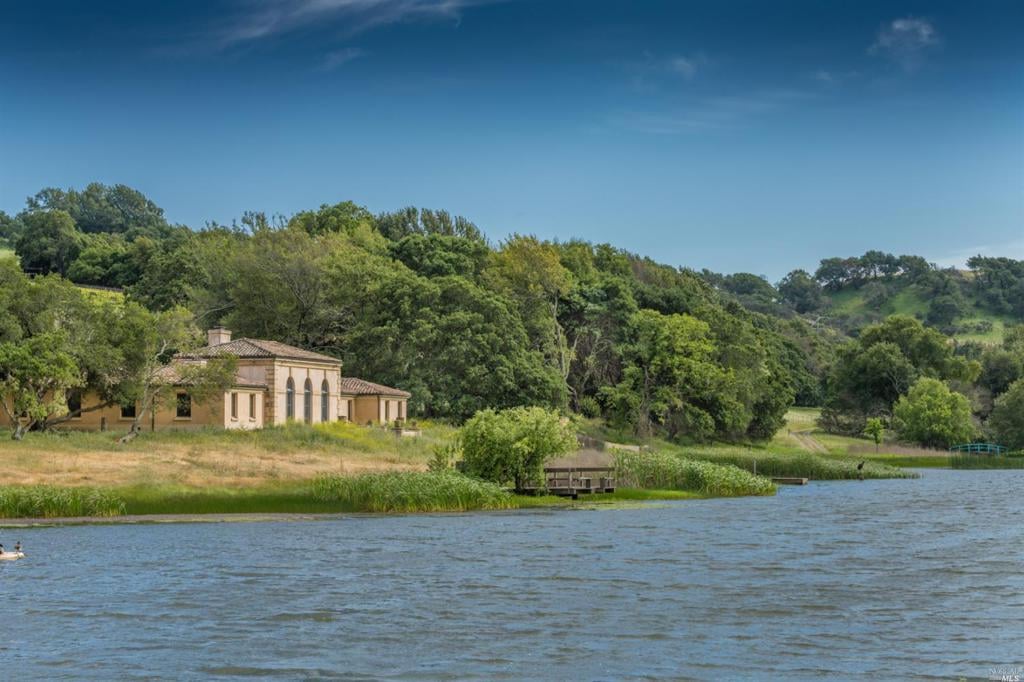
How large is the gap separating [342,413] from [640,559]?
48634 mm

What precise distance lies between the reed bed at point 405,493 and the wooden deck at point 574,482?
4309 millimetres

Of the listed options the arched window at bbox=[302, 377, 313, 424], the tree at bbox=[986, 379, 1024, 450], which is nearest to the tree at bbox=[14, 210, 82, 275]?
the arched window at bbox=[302, 377, 313, 424]

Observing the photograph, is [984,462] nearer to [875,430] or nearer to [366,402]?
[875,430]

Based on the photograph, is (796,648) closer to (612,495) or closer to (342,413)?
(612,495)

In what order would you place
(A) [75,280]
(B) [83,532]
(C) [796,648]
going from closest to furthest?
(C) [796,648]
(B) [83,532]
(A) [75,280]

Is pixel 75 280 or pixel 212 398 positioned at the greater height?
pixel 75 280

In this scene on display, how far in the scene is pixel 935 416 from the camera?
124312 millimetres

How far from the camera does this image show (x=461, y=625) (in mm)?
28188

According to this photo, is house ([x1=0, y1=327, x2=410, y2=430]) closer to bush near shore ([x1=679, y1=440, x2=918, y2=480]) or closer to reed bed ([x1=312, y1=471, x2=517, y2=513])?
bush near shore ([x1=679, y1=440, x2=918, y2=480])

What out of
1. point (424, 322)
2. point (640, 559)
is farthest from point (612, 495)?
point (424, 322)

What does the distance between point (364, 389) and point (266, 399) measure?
1050 centimetres

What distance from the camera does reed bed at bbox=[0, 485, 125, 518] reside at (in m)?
48.7

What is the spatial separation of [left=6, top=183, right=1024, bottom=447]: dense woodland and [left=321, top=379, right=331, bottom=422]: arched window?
8.57 metres

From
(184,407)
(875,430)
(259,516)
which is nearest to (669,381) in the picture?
(875,430)
